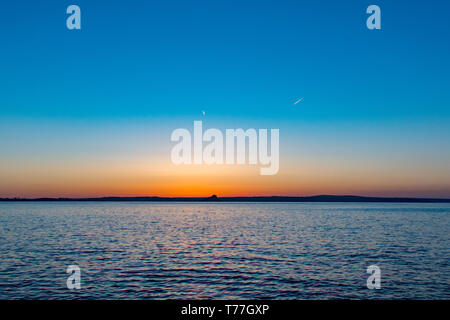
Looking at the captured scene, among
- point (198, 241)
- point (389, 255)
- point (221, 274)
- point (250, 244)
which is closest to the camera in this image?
point (221, 274)

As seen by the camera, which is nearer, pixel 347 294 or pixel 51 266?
pixel 347 294
